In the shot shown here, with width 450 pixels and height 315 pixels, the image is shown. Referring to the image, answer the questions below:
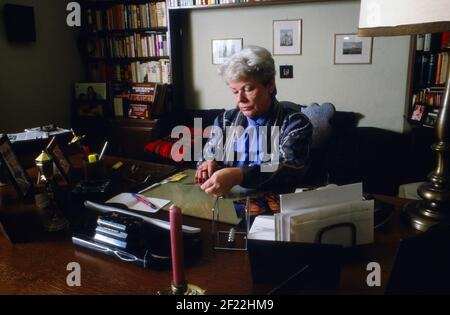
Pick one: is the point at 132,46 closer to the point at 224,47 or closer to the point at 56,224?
the point at 224,47

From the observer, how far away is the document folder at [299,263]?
31.4 inches

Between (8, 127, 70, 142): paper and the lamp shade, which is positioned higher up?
the lamp shade

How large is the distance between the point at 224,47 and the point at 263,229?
3374mm

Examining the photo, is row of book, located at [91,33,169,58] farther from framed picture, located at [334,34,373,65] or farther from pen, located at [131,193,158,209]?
pen, located at [131,193,158,209]

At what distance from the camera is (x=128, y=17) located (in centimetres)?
429

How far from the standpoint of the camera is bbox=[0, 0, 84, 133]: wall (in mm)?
3877

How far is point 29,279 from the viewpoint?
0.93 meters

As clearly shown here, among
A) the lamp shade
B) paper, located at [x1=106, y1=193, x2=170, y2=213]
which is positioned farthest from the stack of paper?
paper, located at [x1=106, y1=193, x2=170, y2=213]

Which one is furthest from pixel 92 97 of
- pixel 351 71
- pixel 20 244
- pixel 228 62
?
pixel 20 244

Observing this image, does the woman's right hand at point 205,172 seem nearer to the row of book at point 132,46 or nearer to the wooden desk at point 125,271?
the wooden desk at point 125,271

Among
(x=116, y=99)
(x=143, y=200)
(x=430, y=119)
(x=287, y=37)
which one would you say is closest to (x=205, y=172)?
(x=143, y=200)

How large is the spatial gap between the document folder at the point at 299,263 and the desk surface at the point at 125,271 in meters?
0.04

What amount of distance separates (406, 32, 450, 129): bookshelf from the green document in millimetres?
2551

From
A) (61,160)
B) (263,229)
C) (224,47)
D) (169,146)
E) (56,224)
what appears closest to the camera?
(263,229)
